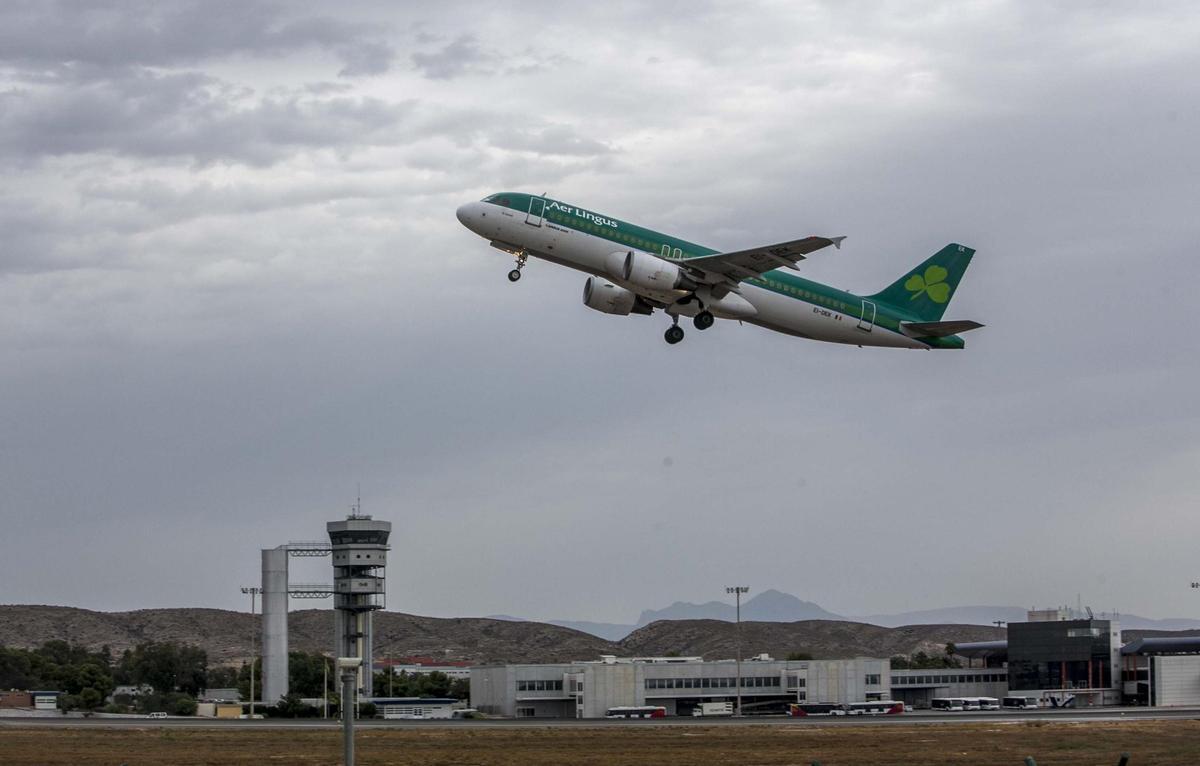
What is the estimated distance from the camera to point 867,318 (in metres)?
76.9

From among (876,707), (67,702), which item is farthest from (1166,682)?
→ (67,702)

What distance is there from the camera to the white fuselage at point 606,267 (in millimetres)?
68250

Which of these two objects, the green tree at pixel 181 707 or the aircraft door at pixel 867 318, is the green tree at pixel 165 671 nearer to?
A: the green tree at pixel 181 707

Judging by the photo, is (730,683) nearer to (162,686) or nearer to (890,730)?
(890,730)

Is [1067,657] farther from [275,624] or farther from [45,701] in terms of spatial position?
[45,701]

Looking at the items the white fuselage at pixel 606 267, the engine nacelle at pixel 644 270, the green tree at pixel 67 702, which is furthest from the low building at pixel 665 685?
the engine nacelle at pixel 644 270

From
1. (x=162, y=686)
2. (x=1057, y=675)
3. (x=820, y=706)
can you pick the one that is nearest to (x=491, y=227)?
(x=820, y=706)

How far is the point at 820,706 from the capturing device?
404ft

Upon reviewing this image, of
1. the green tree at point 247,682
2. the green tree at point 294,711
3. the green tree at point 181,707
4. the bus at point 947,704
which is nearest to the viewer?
the green tree at point 294,711

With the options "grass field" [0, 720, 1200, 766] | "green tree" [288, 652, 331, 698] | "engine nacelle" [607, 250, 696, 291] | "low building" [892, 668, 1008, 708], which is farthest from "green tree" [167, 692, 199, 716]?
"engine nacelle" [607, 250, 696, 291]

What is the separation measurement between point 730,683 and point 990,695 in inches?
1225

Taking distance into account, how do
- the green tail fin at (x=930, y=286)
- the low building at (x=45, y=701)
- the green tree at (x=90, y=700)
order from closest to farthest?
the green tail fin at (x=930, y=286), the green tree at (x=90, y=700), the low building at (x=45, y=701)

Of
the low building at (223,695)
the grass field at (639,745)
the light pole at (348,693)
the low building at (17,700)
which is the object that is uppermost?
the light pole at (348,693)

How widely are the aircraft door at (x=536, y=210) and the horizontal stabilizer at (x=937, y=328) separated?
2084cm
